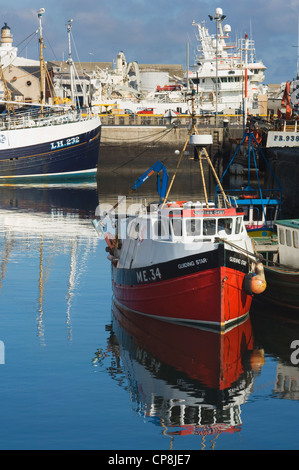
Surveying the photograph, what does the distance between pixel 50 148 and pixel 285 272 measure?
5575cm

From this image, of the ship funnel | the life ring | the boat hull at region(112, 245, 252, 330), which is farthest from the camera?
the ship funnel

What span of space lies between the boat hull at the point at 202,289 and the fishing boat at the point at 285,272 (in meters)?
2.06

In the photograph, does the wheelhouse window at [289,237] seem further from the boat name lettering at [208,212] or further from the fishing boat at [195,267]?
the boat name lettering at [208,212]

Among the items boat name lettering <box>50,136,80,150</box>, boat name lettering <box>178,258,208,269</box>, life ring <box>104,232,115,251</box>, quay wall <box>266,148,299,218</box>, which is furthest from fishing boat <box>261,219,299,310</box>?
boat name lettering <box>50,136,80,150</box>

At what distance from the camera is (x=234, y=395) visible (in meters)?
20.5

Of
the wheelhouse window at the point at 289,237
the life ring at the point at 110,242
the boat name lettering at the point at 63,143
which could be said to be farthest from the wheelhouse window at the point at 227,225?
the boat name lettering at the point at 63,143

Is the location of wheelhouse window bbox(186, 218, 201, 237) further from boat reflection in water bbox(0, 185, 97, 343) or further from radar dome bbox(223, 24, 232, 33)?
radar dome bbox(223, 24, 232, 33)

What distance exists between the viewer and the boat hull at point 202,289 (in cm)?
2455

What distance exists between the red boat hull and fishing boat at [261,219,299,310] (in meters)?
2.02

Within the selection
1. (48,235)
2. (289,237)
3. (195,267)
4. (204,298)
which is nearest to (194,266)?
(195,267)

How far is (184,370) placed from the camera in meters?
22.4

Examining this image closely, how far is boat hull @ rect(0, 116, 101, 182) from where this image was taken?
80.0 meters

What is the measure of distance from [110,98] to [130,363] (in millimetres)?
89085

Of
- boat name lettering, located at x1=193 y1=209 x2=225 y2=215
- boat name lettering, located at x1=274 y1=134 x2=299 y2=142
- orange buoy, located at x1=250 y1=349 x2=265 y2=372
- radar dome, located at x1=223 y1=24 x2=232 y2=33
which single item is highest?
radar dome, located at x1=223 y1=24 x2=232 y2=33
